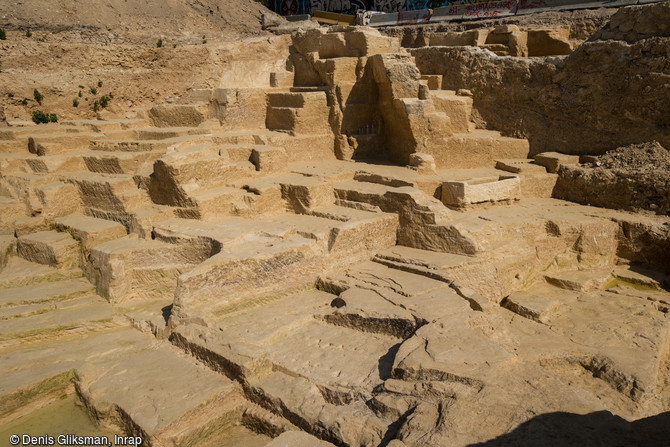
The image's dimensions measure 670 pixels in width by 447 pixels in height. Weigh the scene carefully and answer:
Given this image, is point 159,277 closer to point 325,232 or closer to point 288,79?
point 325,232

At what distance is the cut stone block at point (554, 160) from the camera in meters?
9.38

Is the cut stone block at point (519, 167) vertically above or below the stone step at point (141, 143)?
below

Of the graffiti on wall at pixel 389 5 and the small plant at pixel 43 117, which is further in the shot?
the graffiti on wall at pixel 389 5

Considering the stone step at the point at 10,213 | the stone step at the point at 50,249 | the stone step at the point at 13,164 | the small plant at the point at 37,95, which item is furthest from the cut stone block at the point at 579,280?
the small plant at the point at 37,95

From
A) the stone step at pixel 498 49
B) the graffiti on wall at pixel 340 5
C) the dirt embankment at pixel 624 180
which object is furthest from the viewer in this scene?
the graffiti on wall at pixel 340 5

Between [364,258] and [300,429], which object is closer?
[300,429]

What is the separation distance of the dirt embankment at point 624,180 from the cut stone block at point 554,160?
151 millimetres

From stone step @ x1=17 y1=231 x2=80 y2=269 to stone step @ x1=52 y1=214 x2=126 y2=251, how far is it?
0.13 metres

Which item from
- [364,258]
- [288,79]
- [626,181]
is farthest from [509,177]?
[288,79]

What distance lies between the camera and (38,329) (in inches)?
231

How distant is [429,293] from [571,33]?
937 cm

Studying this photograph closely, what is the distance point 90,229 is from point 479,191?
5.81 metres

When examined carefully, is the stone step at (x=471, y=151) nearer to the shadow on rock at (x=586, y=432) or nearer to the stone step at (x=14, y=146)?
the shadow on rock at (x=586, y=432)

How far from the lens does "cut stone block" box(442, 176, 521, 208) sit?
814cm
